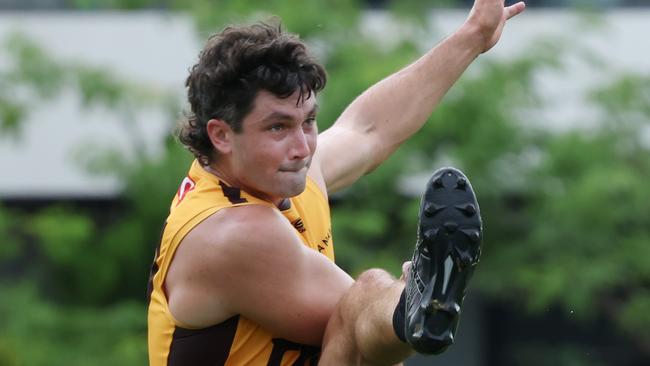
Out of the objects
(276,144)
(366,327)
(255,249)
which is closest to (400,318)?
(366,327)

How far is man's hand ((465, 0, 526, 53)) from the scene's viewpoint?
530 cm

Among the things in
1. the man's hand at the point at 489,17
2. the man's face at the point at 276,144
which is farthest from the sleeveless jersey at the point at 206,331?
the man's hand at the point at 489,17

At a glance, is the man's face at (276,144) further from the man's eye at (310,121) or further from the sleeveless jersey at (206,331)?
the sleeveless jersey at (206,331)

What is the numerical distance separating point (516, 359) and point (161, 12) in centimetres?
498

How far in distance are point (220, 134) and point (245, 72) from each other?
220 millimetres

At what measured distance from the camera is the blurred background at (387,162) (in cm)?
1230

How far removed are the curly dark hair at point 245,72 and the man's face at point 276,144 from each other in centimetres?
3

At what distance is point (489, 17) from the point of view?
5305mm

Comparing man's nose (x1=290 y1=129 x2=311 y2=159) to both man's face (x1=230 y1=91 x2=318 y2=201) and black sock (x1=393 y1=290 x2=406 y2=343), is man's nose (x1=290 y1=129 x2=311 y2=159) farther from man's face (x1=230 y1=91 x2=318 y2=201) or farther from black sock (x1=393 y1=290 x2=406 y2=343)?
black sock (x1=393 y1=290 x2=406 y2=343)

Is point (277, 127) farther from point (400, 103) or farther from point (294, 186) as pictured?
point (400, 103)

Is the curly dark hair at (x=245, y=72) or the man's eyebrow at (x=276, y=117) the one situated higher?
the curly dark hair at (x=245, y=72)

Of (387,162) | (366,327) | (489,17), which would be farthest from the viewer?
(387,162)

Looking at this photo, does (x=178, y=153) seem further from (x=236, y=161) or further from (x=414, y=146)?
(x=236, y=161)

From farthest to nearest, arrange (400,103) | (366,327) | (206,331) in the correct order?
(400,103)
(206,331)
(366,327)
